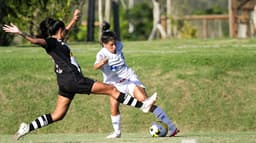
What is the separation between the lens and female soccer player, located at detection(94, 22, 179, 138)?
14.1 m

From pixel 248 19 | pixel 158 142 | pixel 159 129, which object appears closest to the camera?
pixel 158 142

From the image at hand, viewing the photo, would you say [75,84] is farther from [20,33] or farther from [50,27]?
[20,33]

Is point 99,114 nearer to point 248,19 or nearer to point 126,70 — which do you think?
point 126,70

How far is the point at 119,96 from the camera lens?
13289 mm

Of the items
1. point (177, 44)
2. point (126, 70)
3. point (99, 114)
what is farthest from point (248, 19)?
point (126, 70)

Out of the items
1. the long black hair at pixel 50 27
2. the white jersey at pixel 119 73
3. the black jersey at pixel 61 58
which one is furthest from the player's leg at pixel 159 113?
the long black hair at pixel 50 27

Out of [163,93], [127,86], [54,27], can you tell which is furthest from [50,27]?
[163,93]

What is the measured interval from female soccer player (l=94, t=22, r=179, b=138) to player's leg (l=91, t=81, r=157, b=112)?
0.44 m

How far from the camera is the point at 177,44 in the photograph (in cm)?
2658

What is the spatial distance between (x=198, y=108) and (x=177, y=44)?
703cm

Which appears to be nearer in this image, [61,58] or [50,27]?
[61,58]

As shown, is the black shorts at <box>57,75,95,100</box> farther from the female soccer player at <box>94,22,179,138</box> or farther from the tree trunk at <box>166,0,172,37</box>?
the tree trunk at <box>166,0,172,37</box>

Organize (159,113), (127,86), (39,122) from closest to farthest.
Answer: (39,122) < (159,113) < (127,86)

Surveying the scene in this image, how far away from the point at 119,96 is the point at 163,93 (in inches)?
270
